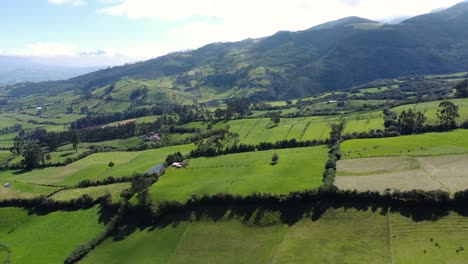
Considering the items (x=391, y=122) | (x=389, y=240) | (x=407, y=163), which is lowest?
(x=389, y=240)

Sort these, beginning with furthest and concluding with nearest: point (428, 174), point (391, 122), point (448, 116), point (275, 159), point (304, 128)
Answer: point (304, 128) < point (391, 122) < point (448, 116) < point (275, 159) < point (428, 174)

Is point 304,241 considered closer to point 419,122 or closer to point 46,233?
point 46,233

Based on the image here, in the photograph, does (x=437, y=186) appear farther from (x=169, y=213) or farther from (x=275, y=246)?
(x=169, y=213)

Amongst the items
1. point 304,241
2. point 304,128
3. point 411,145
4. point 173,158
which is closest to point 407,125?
point 411,145

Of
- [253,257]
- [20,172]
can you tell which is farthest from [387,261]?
[20,172]

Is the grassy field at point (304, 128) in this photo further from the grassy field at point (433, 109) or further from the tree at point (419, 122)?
the grassy field at point (433, 109)

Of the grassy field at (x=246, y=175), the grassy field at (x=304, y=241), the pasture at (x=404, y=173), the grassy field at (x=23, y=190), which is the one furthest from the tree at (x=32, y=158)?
the pasture at (x=404, y=173)
